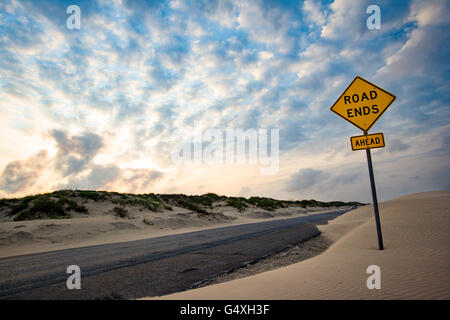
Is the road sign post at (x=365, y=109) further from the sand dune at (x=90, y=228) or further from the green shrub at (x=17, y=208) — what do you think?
the green shrub at (x=17, y=208)

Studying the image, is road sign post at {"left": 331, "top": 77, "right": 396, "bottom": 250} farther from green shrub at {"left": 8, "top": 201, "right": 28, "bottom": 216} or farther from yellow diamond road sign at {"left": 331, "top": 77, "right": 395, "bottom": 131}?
green shrub at {"left": 8, "top": 201, "right": 28, "bottom": 216}

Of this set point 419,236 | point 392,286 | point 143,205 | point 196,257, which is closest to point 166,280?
point 196,257

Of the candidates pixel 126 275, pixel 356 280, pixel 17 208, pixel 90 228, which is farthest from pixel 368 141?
pixel 17 208

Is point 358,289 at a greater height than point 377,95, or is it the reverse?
point 377,95

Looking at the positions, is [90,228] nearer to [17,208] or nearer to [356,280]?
[17,208]

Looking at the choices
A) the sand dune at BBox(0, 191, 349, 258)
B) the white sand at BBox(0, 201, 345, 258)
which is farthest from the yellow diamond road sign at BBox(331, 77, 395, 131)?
the sand dune at BBox(0, 191, 349, 258)

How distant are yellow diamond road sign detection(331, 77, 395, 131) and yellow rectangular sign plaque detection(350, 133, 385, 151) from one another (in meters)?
0.26

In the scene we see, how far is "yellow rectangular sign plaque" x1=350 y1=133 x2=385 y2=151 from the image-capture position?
18.4 ft

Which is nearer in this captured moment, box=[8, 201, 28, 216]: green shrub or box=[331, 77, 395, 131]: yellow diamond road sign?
box=[331, 77, 395, 131]: yellow diamond road sign

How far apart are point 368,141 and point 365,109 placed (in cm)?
91

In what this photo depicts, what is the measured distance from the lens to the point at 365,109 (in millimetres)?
6012
